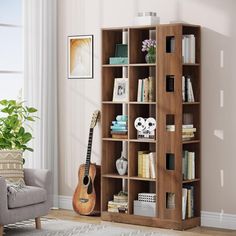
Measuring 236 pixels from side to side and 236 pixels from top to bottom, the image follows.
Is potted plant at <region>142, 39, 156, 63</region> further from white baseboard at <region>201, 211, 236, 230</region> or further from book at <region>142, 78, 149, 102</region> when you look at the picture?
white baseboard at <region>201, 211, 236, 230</region>

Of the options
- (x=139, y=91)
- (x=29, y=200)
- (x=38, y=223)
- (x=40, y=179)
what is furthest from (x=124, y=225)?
(x=139, y=91)

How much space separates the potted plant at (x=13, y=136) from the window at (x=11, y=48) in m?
0.43

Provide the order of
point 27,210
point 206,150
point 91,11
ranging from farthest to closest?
point 91,11
point 206,150
point 27,210

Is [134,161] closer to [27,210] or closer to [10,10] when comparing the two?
[27,210]

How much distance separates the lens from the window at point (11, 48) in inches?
327

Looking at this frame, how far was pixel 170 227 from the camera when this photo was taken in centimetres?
716

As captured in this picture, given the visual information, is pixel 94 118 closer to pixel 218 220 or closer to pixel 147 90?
pixel 147 90

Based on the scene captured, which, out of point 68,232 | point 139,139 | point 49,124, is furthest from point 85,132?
point 68,232

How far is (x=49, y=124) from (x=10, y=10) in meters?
1.39

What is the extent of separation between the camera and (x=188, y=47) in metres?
7.17

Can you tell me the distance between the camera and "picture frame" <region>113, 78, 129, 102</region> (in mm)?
7516

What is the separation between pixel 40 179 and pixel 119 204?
93 cm

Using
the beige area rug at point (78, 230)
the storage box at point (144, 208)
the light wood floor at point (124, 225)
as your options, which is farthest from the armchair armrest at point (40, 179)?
the storage box at point (144, 208)

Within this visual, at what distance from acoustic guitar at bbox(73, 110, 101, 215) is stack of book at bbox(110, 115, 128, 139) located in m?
0.34
